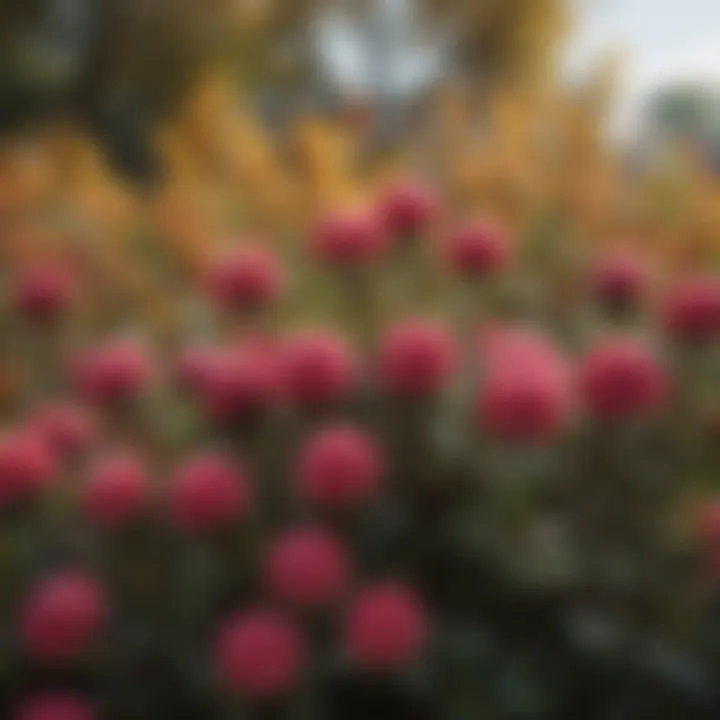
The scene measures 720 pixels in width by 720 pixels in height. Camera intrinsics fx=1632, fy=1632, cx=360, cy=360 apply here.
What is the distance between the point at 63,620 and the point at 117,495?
0.11 metres

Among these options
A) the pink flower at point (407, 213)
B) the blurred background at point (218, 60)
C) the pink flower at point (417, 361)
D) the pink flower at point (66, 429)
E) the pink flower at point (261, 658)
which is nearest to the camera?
the pink flower at point (261, 658)

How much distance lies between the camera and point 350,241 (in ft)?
5.00

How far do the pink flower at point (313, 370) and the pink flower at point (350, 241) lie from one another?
0.18m

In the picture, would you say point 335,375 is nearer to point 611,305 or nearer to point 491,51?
point 611,305

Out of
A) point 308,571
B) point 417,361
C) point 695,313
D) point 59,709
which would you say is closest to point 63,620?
point 59,709

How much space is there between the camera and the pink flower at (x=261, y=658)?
1220mm

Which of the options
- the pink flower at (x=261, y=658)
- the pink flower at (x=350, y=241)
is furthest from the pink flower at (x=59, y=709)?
the pink flower at (x=350, y=241)

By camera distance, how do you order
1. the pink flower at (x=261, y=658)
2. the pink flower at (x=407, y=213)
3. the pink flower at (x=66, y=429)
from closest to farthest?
the pink flower at (x=261, y=658) → the pink flower at (x=66, y=429) → the pink flower at (x=407, y=213)

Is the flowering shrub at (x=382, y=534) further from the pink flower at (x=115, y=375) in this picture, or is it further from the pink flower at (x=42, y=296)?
the pink flower at (x=42, y=296)

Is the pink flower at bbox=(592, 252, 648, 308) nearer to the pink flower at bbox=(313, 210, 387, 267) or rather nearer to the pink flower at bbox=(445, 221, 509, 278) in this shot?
the pink flower at bbox=(445, 221, 509, 278)

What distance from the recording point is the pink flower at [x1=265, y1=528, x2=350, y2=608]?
1.25 metres

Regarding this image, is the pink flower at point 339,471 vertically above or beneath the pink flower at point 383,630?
above

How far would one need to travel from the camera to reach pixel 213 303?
1617 millimetres

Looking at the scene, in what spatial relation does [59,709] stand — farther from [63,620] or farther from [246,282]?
[246,282]
